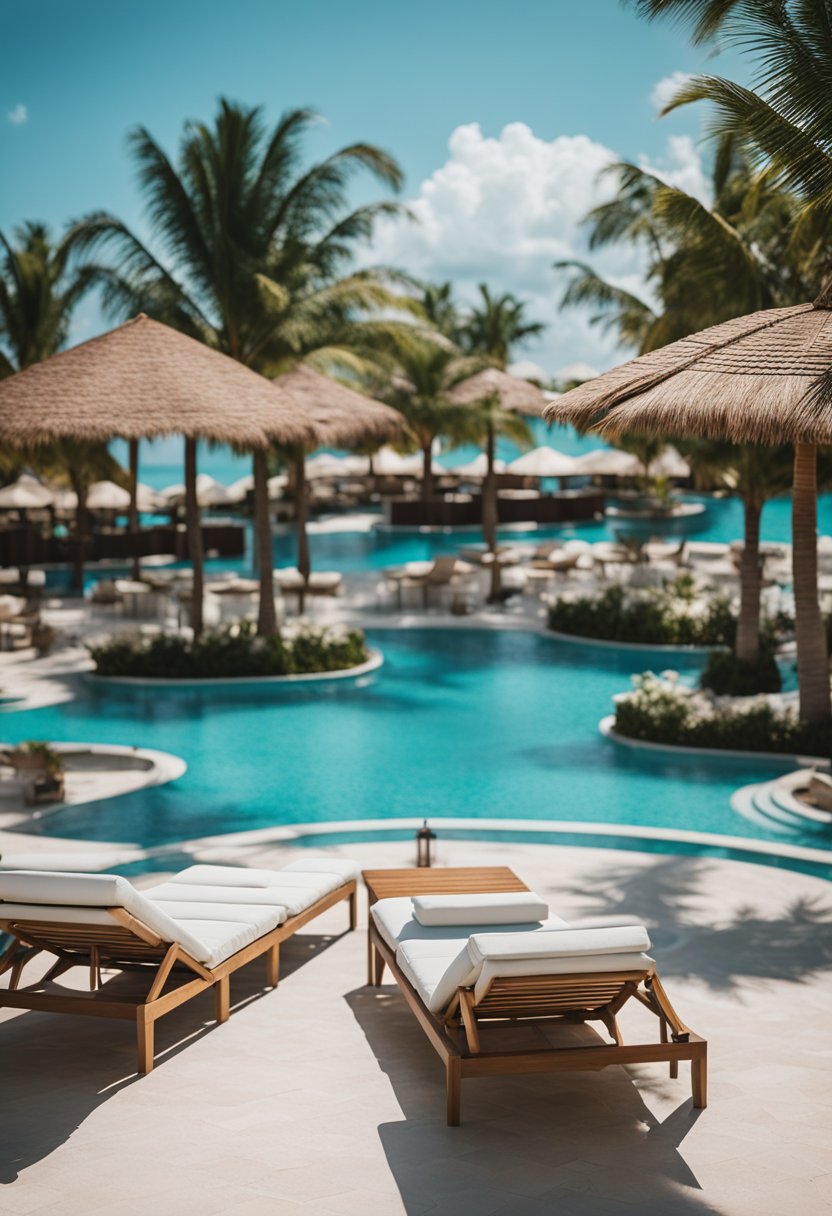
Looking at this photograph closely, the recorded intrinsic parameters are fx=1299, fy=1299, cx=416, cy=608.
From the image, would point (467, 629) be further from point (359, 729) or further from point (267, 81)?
point (267, 81)

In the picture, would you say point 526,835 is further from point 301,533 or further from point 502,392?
point 502,392

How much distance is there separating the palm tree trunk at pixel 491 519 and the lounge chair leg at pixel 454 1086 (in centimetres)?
1771

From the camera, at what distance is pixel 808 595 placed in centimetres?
1177

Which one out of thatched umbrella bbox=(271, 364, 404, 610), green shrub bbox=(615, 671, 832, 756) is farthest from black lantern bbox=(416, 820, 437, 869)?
thatched umbrella bbox=(271, 364, 404, 610)

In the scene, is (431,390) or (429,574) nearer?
(429,574)

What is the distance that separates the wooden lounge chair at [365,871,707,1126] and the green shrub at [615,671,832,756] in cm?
726

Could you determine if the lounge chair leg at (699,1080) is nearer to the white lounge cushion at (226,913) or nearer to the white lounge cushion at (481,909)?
the white lounge cushion at (481,909)

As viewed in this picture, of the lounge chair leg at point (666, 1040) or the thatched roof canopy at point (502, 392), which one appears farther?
the thatched roof canopy at point (502, 392)

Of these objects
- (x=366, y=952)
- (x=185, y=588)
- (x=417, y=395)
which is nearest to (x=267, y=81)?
(x=417, y=395)

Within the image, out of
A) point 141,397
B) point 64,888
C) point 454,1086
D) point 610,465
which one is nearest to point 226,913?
point 64,888

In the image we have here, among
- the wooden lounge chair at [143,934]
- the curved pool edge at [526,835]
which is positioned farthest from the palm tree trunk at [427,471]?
the wooden lounge chair at [143,934]

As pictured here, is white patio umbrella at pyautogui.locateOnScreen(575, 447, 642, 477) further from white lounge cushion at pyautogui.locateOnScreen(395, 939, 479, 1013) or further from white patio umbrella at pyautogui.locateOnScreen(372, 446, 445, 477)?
white lounge cushion at pyautogui.locateOnScreen(395, 939, 479, 1013)

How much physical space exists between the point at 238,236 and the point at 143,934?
43.3ft

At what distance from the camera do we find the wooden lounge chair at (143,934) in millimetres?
5316
